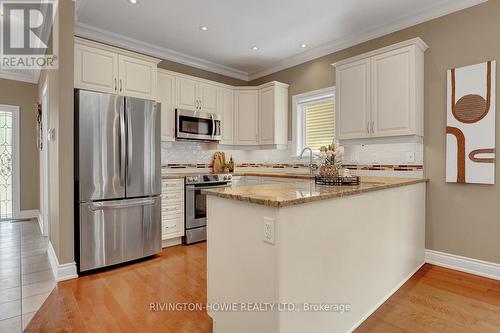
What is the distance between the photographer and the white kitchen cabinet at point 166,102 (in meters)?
3.94

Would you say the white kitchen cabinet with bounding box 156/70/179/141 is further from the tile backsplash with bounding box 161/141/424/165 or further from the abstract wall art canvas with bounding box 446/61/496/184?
the abstract wall art canvas with bounding box 446/61/496/184

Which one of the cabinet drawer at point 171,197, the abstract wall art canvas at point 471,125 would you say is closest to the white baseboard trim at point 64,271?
the cabinet drawer at point 171,197

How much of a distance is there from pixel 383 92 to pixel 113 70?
3090 mm

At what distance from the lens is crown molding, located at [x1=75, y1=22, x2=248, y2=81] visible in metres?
3.57

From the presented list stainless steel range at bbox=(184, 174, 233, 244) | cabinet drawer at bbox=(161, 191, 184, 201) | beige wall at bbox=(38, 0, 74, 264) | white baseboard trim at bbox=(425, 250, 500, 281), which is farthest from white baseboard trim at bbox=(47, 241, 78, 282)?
white baseboard trim at bbox=(425, 250, 500, 281)

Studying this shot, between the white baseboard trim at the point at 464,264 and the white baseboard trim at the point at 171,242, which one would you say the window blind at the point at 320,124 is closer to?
the white baseboard trim at the point at 464,264

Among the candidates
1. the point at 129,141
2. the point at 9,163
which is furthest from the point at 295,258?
the point at 9,163

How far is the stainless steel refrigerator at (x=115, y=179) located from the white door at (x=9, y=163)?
3513mm

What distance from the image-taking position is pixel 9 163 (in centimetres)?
517

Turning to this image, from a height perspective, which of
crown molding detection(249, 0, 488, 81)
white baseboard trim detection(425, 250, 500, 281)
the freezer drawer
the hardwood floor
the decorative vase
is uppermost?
crown molding detection(249, 0, 488, 81)

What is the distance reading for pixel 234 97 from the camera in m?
4.88

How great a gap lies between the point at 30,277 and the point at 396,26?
4835 millimetres

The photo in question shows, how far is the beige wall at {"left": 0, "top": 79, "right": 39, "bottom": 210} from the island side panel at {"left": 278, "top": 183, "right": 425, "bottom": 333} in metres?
5.82

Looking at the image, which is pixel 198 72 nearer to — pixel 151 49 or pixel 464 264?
pixel 151 49
